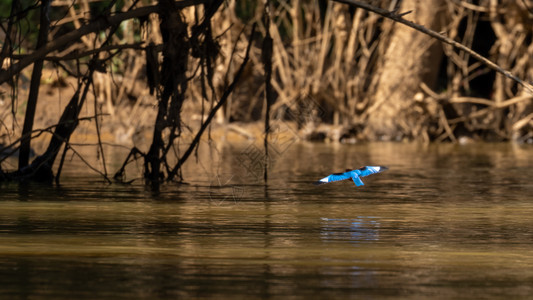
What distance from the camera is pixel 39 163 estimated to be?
32.4 feet

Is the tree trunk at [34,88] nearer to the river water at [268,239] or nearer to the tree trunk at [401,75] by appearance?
the river water at [268,239]

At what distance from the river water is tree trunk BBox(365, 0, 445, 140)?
10.4 meters

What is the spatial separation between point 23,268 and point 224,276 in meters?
0.82

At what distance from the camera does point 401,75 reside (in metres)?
21.2

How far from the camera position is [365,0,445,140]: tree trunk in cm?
2106

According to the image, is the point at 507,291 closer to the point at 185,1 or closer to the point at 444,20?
the point at 185,1

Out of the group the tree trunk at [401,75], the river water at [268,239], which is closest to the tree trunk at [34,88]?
Answer: the river water at [268,239]

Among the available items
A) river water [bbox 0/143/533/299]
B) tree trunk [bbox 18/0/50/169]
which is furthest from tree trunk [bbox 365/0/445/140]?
tree trunk [bbox 18/0/50/169]

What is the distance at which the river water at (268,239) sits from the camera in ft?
14.0

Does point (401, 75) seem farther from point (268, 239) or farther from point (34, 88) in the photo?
point (268, 239)

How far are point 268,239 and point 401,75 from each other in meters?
15.7

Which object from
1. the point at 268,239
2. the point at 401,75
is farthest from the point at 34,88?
the point at 401,75

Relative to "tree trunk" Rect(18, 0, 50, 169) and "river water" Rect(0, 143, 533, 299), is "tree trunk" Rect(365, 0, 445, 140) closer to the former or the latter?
"river water" Rect(0, 143, 533, 299)

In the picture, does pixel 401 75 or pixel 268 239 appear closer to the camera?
pixel 268 239
